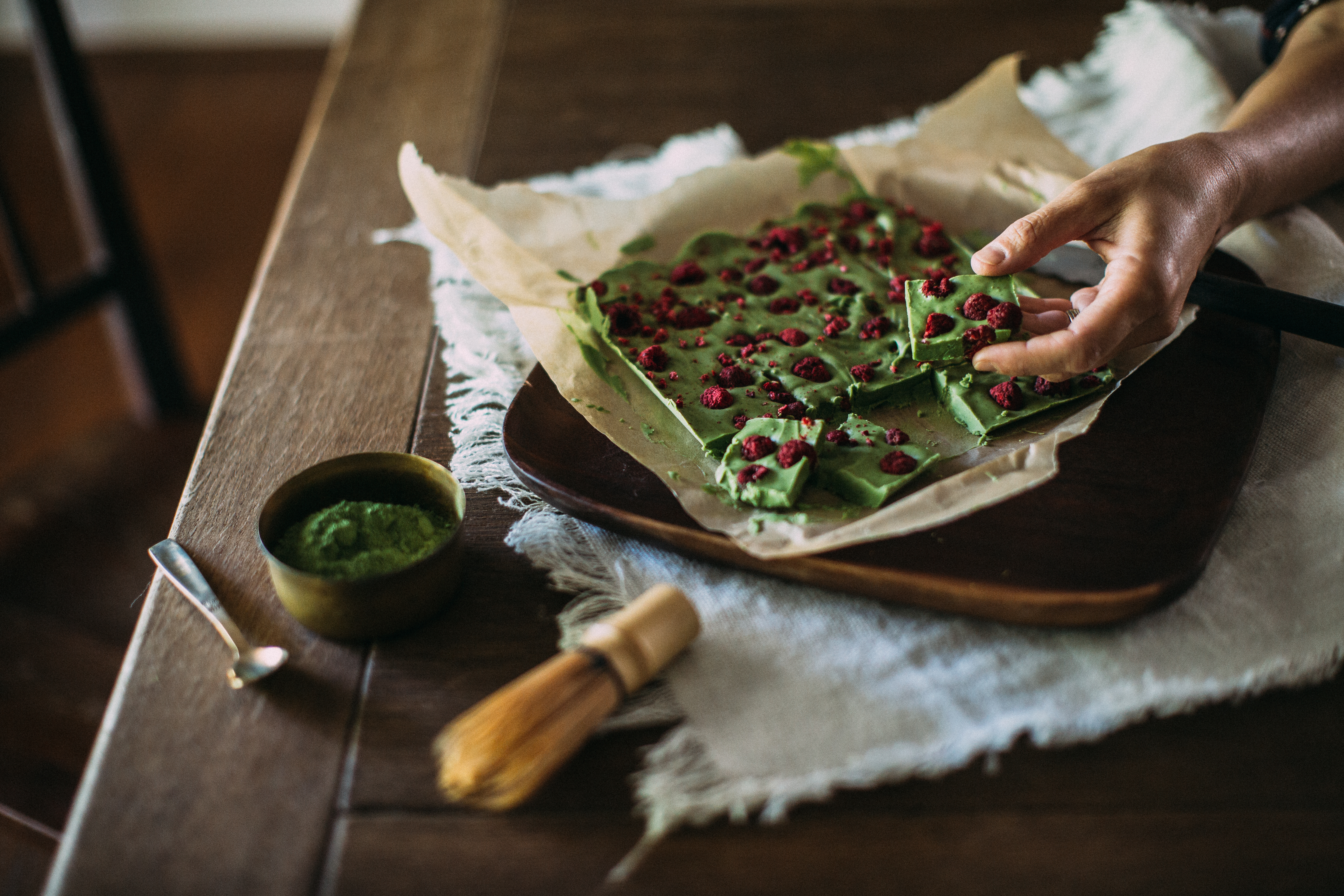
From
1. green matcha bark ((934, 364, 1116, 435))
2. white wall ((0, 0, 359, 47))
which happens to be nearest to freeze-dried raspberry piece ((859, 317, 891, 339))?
green matcha bark ((934, 364, 1116, 435))

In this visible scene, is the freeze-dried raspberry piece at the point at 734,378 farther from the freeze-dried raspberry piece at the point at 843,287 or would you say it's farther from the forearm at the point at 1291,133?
the forearm at the point at 1291,133

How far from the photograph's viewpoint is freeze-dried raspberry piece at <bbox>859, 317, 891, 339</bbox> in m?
1.39

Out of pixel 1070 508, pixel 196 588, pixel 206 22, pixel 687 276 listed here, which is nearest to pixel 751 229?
pixel 687 276

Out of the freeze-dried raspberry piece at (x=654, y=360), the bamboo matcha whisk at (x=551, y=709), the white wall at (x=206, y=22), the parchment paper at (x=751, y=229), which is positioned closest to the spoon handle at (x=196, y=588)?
the bamboo matcha whisk at (x=551, y=709)

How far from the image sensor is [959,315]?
1296mm

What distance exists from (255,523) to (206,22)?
5557 millimetres

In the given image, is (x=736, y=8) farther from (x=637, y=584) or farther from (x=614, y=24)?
(x=637, y=584)

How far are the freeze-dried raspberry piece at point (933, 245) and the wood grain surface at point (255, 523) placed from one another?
785 millimetres

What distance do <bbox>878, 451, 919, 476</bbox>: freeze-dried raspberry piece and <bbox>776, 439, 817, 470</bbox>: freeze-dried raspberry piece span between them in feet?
0.27

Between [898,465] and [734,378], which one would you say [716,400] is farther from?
[898,465]

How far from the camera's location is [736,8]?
2555mm

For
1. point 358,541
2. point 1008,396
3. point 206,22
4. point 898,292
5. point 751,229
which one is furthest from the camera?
point 206,22

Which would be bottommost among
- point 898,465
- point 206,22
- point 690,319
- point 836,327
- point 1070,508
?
point 1070,508

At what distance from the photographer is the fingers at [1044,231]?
3.99 ft
